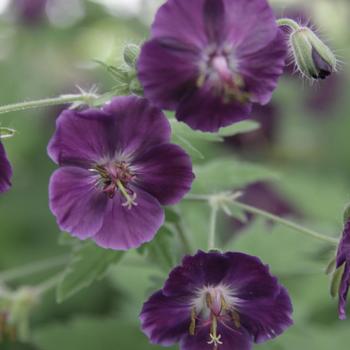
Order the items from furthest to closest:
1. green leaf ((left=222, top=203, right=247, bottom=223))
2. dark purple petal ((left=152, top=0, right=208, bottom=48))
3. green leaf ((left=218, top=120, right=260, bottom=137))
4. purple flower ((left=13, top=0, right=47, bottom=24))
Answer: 1. purple flower ((left=13, top=0, right=47, bottom=24))
2. green leaf ((left=222, top=203, right=247, bottom=223))
3. green leaf ((left=218, top=120, right=260, bottom=137))
4. dark purple petal ((left=152, top=0, right=208, bottom=48))

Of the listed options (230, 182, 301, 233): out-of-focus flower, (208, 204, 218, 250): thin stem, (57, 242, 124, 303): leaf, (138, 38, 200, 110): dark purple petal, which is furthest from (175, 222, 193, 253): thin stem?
(230, 182, 301, 233): out-of-focus flower

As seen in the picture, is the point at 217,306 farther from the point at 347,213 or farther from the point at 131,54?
the point at 131,54

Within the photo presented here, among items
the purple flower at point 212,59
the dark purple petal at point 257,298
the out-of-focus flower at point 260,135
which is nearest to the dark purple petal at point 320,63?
the purple flower at point 212,59

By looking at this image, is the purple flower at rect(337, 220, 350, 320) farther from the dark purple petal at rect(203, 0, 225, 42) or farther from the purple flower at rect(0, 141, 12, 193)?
the purple flower at rect(0, 141, 12, 193)

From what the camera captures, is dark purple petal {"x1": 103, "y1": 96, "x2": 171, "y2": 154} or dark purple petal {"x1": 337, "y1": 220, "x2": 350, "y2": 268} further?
dark purple petal {"x1": 337, "y1": 220, "x2": 350, "y2": 268}

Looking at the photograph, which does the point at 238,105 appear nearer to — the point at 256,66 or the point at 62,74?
the point at 256,66

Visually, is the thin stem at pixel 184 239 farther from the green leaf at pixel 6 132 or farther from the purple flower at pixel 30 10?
the purple flower at pixel 30 10

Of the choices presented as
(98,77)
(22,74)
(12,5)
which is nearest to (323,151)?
(98,77)

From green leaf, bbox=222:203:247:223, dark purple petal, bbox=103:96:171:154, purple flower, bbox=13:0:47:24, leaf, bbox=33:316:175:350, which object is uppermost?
dark purple petal, bbox=103:96:171:154
